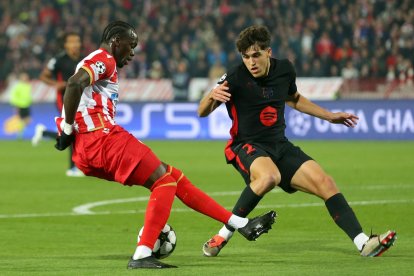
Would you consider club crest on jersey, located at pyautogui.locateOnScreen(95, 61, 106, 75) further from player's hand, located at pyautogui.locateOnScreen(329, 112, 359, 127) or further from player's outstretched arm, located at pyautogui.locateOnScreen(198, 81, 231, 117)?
player's hand, located at pyautogui.locateOnScreen(329, 112, 359, 127)

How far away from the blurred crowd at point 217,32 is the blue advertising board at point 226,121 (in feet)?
4.30

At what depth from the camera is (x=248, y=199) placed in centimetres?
850

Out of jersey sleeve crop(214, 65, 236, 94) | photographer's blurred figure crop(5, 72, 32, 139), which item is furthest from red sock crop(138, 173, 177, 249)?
photographer's blurred figure crop(5, 72, 32, 139)

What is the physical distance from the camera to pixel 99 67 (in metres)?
7.54

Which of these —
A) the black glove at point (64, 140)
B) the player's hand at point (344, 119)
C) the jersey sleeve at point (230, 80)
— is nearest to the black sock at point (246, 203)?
the jersey sleeve at point (230, 80)

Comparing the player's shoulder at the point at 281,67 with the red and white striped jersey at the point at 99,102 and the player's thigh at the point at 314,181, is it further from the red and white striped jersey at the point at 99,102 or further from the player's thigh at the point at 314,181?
the red and white striped jersey at the point at 99,102

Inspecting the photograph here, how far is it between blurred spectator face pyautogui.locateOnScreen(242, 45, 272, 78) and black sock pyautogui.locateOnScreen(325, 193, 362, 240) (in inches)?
47.4

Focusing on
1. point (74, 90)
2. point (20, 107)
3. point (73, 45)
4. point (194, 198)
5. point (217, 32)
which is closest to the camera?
point (74, 90)

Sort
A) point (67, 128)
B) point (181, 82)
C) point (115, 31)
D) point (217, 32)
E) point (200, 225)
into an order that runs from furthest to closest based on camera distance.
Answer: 1. point (217, 32)
2. point (181, 82)
3. point (200, 225)
4. point (115, 31)
5. point (67, 128)

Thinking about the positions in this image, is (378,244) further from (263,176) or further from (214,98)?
(214,98)

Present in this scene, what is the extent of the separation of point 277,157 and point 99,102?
67.1 inches

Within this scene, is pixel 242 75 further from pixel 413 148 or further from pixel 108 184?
pixel 413 148

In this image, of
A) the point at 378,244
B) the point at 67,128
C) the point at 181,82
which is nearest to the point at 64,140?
the point at 67,128

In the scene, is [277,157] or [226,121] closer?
[277,157]
